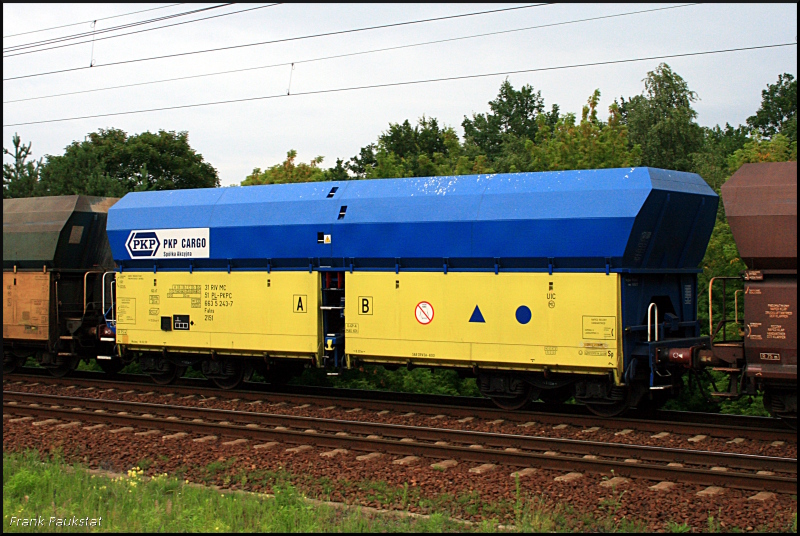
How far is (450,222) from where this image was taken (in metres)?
13.3

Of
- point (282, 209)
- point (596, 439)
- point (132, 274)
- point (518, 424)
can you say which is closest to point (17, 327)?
point (132, 274)

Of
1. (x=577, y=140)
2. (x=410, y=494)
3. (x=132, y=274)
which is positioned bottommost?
(x=410, y=494)

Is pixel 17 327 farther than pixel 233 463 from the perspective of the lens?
Yes

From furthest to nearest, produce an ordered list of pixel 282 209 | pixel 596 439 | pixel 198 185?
pixel 198 185
pixel 282 209
pixel 596 439

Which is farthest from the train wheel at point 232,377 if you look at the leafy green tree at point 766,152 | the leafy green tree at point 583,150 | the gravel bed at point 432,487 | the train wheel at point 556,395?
the leafy green tree at point 766,152

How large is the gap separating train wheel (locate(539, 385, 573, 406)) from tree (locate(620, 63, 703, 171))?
39120 millimetres

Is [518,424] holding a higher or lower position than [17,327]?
lower

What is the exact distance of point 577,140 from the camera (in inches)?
1006

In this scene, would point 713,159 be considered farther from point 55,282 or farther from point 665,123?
point 55,282

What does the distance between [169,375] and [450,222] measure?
26.6ft

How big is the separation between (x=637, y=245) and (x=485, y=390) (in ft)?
12.1

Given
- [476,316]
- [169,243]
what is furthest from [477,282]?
[169,243]

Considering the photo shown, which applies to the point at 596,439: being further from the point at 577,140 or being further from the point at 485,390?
the point at 577,140

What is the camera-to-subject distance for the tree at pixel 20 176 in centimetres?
3400
